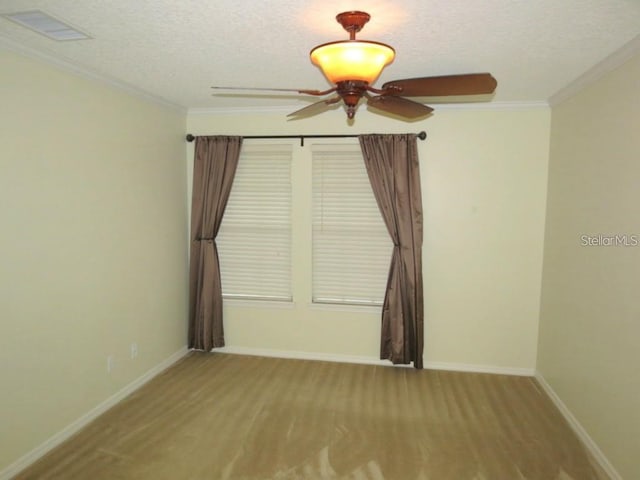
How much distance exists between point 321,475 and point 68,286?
2070 millimetres

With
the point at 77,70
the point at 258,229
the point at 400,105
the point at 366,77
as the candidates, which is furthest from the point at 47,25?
the point at 258,229

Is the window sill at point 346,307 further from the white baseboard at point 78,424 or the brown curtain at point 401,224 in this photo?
the white baseboard at point 78,424

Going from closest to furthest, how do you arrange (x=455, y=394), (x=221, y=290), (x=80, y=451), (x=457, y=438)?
1. (x=80, y=451)
2. (x=457, y=438)
3. (x=455, y=394)
4. (x=221, y=290)

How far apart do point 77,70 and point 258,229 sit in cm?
206

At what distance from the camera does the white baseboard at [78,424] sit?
97.4 inches

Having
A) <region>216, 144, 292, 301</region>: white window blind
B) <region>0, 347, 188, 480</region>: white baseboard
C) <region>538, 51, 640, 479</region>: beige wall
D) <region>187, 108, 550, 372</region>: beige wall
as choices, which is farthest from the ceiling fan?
<region>0, 347, 188, 480</region>: white baseboard

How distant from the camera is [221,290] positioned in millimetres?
4328

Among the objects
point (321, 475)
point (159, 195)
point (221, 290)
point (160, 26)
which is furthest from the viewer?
point (221, 290)

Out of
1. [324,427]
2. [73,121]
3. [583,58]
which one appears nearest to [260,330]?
[324,427]

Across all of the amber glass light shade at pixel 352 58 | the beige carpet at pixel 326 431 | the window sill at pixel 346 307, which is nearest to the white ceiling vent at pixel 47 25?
the amber glass light shade at pixel 352 58

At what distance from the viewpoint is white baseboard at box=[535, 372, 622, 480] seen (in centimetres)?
251

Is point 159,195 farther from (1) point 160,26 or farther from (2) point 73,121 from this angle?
(1) point 160,26

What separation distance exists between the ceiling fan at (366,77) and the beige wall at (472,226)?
174 cm

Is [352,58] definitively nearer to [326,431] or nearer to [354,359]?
[326,431]
